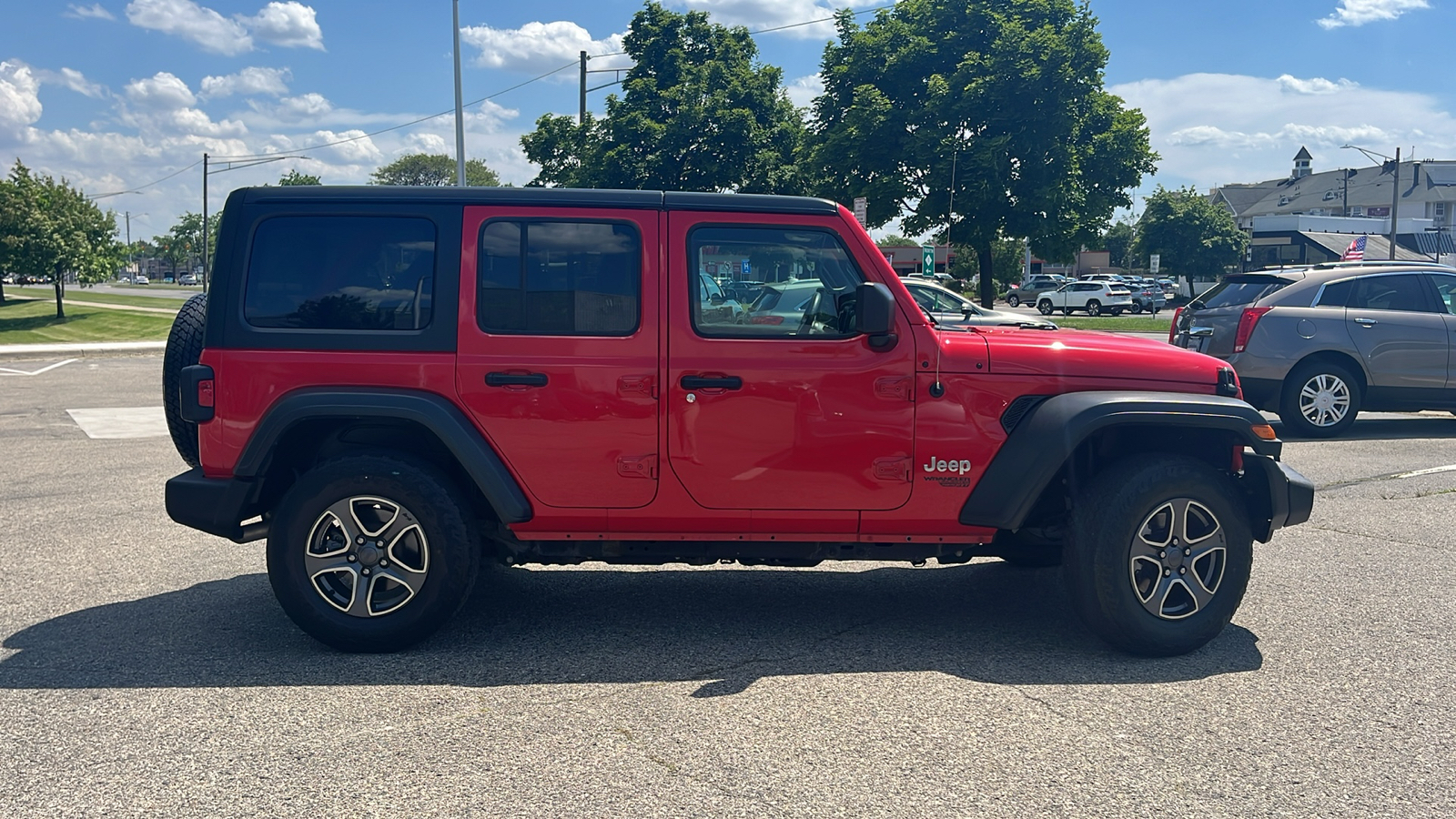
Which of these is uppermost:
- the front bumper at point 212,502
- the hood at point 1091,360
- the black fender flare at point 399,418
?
the hood at point 1091,360

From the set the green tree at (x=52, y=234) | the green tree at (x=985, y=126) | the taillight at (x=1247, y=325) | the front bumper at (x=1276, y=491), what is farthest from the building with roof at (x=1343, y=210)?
the front bumper at (x=1276, y=491)

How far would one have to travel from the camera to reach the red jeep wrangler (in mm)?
4625

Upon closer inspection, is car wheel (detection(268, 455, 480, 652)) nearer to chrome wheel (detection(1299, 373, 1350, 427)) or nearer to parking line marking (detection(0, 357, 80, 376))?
chrome wheel (detection(1299, 373, 1350, 427))

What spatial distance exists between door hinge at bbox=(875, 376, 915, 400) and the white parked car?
151ft

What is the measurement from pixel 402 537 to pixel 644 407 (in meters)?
1.14

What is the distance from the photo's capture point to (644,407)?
465 centimetres

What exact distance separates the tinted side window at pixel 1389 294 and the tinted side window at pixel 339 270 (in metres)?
9.77

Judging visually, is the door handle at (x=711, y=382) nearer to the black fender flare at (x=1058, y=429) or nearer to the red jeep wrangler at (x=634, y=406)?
the red jeep wrangler at (x=634, y=406)

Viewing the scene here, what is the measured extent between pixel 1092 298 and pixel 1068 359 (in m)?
46.6

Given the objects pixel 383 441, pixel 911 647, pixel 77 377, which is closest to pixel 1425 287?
pixel 911 647

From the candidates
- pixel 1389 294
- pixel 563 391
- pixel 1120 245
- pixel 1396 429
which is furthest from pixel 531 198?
pixel 1120 245

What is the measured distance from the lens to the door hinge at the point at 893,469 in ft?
15.4

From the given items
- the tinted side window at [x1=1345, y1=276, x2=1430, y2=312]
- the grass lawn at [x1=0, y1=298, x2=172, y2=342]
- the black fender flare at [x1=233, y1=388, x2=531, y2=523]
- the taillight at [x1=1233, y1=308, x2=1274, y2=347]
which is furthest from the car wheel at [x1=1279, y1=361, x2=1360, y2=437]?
the grass lawn at [x1=0, y1=298, x2=172, y2=342]

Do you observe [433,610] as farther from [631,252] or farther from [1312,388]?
[1312,388]
